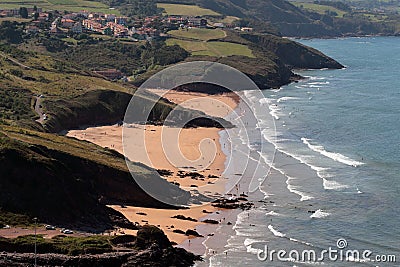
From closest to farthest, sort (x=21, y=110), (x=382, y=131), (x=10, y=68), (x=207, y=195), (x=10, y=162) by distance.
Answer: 1. (x=10, y=162)
2. (x=207, y=195)
3. (x=21, y=110)
4. (x=382, y=131)
5. (x=10, y=68)

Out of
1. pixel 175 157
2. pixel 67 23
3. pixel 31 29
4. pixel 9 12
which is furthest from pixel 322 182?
pixel 9 12

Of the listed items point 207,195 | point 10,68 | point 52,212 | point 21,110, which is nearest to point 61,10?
point 10,68

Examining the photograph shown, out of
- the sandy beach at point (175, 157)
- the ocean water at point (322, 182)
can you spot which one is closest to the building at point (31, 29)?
the ocean water at point (322, 182)

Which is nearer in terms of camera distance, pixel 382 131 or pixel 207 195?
pixel 207 195

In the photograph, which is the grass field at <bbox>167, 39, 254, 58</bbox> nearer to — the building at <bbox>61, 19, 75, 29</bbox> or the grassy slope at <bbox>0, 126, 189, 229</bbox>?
the building at <bbox>61, 19, 75, 29</bbox>

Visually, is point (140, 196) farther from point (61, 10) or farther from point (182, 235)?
point (61, 10)

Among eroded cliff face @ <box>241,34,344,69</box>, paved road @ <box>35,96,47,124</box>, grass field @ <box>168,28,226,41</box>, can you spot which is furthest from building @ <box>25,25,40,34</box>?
paved road @ <box>35,96,47,124</box>
